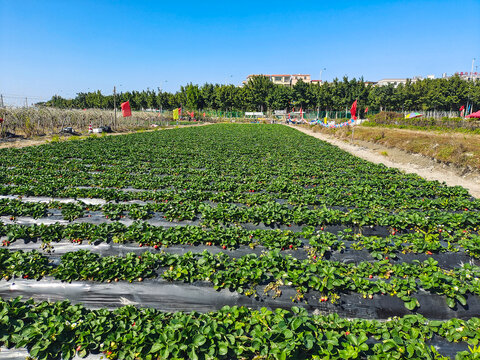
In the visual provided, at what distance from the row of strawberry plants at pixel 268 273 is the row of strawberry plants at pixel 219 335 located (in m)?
0.64

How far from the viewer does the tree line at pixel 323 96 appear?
208 ft

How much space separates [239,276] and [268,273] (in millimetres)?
567

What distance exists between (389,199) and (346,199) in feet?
4.43

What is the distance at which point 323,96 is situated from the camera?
66062 millimetres

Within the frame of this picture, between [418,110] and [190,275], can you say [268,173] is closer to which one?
[190,275]

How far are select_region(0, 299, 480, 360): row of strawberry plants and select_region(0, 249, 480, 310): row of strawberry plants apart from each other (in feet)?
2.10

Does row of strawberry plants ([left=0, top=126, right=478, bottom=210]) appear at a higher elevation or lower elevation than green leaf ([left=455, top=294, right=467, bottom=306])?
higher

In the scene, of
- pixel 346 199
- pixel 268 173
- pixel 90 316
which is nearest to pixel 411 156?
pixel 268 173

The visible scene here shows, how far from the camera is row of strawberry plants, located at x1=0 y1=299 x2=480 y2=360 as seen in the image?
321cm

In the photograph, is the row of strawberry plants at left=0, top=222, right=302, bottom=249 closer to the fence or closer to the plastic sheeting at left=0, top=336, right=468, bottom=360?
the plastic sheeting at left=0, top=336, right=468, bottom=360

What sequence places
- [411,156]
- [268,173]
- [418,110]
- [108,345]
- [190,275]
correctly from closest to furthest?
[108,345]
[190,275]
[268,173]
[411,156]
[418,110]

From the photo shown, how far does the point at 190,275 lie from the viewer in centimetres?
471

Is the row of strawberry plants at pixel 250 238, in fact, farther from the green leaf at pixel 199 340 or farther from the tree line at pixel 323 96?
the tree line at pixel 323 96

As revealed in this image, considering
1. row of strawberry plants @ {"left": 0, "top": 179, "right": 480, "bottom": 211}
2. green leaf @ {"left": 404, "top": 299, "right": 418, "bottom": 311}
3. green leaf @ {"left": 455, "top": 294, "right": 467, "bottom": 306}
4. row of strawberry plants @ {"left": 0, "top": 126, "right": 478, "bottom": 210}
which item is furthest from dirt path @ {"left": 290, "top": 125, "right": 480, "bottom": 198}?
green leaf @ {"left": 404, "top": 299, "right": 418, "bottom": 311}
